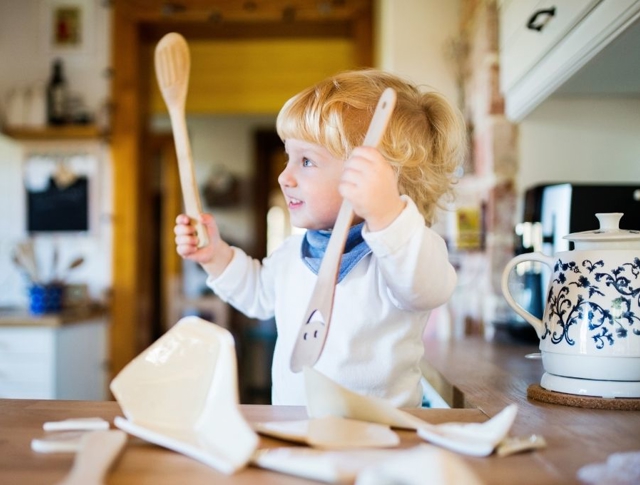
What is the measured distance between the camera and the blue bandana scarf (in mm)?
956

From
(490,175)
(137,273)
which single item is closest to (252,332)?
(137,273)

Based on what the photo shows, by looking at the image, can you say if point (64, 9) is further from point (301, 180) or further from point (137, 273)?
point (301, 180)

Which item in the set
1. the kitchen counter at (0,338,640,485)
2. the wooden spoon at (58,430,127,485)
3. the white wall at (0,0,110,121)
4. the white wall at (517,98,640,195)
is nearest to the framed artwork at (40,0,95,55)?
the white wall at (0,0,110,121)

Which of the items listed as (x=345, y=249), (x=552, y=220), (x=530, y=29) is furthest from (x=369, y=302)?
(x=530, y=29)

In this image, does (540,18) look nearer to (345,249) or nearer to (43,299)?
(345,249)

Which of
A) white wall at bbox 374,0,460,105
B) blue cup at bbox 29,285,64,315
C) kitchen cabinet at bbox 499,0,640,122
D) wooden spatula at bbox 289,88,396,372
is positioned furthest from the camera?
blue cup at bbox 29,285,64,315

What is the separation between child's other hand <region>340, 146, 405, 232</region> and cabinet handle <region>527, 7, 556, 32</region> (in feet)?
2.48

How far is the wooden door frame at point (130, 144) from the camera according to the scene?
2980 mm

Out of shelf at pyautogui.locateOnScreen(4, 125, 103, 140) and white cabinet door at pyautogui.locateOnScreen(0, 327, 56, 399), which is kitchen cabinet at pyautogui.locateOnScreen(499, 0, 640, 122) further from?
shelf at pyautogui.locateOnScreen(4, 125, 103, 140)

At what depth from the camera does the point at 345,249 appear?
0.99 m

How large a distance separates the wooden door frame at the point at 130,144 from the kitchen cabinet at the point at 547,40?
53.8 inches

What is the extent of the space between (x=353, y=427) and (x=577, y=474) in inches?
6.8

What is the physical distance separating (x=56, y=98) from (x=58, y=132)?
15 cm

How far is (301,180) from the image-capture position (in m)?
0.95
